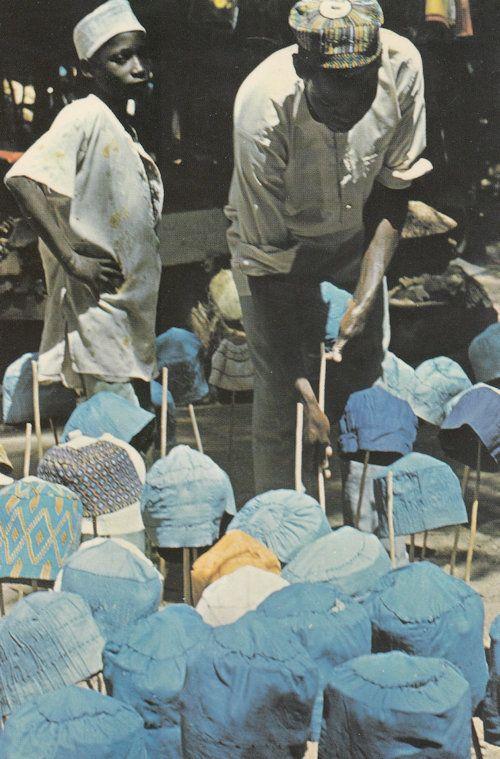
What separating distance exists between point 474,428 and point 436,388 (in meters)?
0.56

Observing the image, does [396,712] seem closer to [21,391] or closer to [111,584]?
[111,584]

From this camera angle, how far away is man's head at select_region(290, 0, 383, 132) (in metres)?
3.44

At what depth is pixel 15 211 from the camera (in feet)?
24.0

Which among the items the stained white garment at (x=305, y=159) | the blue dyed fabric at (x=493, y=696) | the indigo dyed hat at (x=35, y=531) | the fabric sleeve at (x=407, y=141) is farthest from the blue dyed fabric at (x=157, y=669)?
the fabric sleeve at (x=407, y=141)

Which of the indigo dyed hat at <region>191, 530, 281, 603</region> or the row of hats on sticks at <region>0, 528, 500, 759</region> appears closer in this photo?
the row of hats on sticks at <region>0, 528, 500, 759</region>

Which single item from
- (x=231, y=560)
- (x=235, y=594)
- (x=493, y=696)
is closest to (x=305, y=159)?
(x=231, y=560)

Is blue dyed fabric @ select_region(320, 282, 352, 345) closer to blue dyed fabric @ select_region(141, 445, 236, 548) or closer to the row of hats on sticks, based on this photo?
blue dyed fabric @ select_region(141, 445, 236, 548)

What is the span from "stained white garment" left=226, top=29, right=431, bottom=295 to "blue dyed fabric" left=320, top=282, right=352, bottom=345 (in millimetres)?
127

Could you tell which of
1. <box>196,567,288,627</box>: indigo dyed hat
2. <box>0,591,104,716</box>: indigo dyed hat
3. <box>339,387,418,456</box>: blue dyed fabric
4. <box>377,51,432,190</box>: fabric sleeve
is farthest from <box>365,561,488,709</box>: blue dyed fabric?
<box>377,51,432,190</box>: fabric sleeve

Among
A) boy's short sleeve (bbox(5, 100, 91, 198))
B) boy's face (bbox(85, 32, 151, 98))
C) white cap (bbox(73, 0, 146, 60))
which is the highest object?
white cap (bbox(73, 0, 146, 60))

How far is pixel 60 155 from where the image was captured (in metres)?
4.04

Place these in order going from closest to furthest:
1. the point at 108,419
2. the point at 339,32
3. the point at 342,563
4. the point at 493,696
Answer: the point at 493,696, the point at 342,563, the point at 339,32, the point at 108,419

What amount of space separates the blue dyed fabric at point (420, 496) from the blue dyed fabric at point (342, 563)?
404mm

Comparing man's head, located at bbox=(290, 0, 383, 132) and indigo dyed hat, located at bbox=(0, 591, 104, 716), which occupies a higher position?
man's head, located at bbox=(290, 0, 383, 132)
